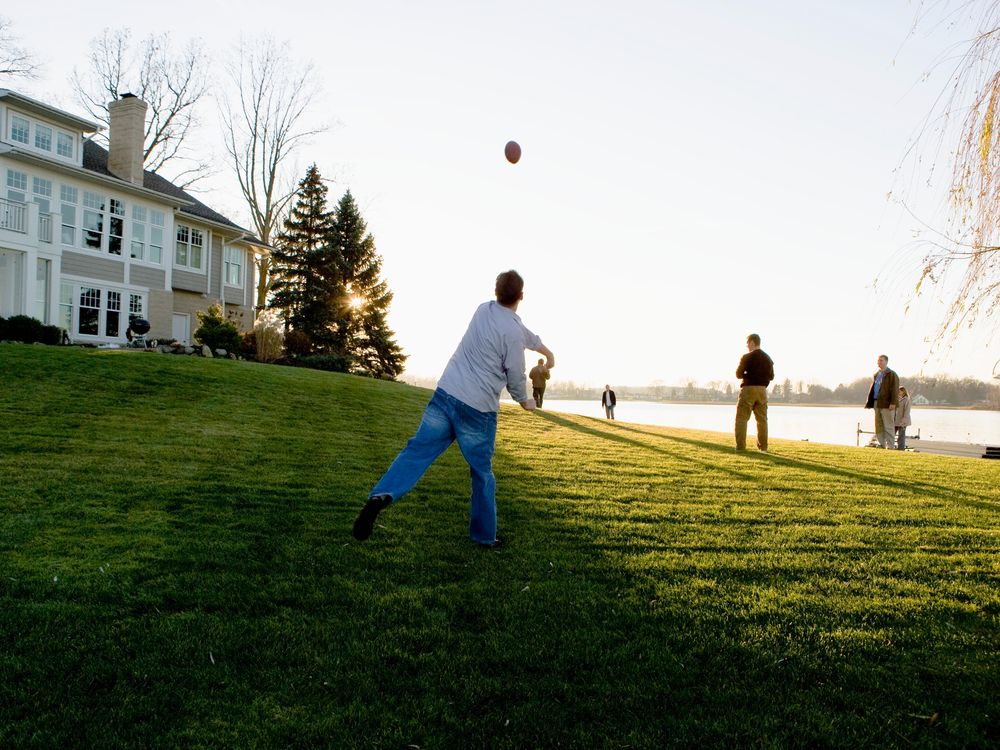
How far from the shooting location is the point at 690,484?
7910 mm

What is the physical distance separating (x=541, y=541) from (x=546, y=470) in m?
3.74

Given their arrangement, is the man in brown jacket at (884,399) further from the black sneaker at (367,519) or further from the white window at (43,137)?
the white window at (43,137)

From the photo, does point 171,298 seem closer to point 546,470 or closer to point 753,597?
point 546,470

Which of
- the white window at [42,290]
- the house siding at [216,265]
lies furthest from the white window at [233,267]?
the white window at [42,290]

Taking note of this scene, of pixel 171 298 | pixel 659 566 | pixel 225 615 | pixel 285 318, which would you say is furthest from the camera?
pixel 285 318

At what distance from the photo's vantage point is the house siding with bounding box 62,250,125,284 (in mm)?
22947

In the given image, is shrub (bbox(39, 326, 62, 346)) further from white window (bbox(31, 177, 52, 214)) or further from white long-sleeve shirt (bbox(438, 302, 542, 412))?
white long-sleeve shirt (bbox(438, 302, 542, 412))

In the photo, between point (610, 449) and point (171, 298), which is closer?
point (610, 449)

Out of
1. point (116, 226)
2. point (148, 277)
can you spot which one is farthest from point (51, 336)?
point (116, 226)

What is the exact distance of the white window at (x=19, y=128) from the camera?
21.8m

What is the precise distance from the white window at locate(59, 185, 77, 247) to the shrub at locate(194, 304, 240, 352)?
4426mm

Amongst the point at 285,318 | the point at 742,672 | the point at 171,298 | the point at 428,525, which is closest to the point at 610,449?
the point at 428,525

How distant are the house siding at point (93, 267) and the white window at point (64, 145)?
12.1ft

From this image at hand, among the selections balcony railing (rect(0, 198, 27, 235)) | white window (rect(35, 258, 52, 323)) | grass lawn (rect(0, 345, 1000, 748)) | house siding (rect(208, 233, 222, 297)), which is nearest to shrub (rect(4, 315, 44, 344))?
white window (rect(35, 258, 52, 323))
